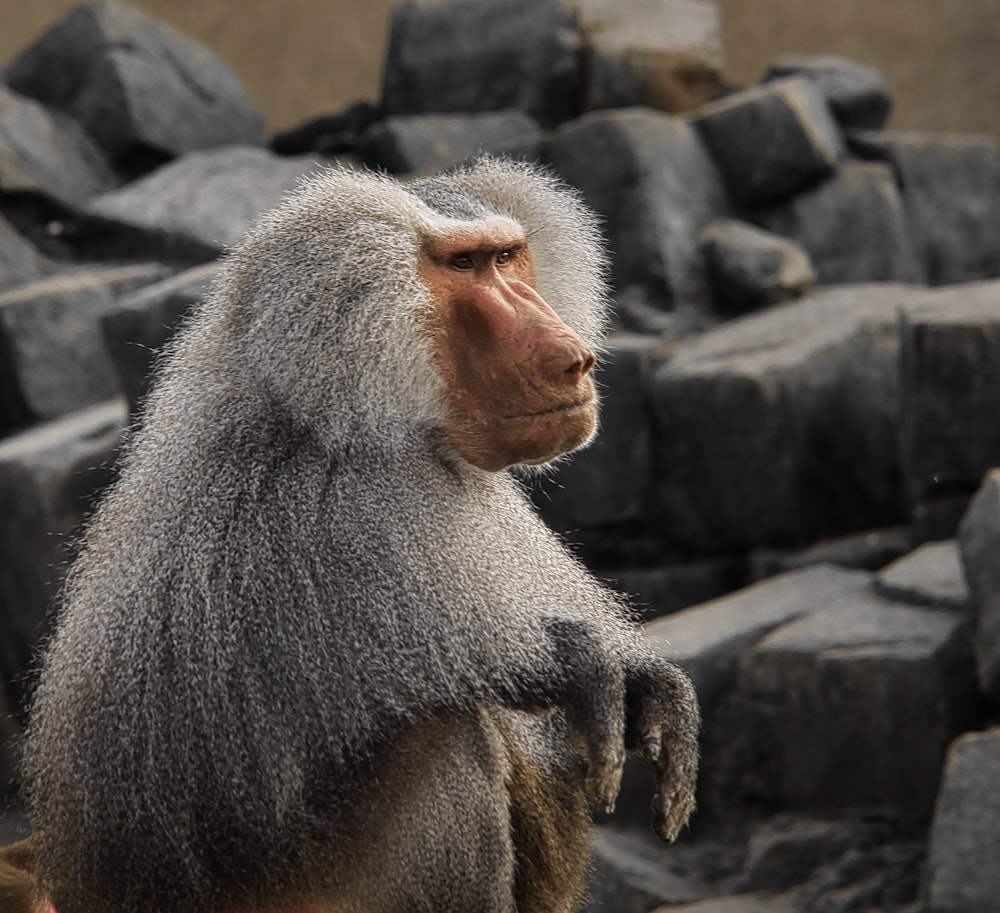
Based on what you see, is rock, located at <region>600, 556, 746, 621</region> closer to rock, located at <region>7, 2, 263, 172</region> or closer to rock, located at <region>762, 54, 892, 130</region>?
rock, located at <region>762, 54, 892, 130</region>

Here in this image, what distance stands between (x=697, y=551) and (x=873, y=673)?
189 centimetres

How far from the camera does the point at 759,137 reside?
265 inches

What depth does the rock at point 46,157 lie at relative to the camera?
7.79 m

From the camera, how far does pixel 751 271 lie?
6199 millimetres

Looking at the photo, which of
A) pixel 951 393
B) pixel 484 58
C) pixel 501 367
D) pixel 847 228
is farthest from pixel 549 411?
pixel 484 58

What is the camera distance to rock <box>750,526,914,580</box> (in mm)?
5184

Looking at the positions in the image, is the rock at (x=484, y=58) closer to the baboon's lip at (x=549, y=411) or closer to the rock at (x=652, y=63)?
the rock at (x=652, y=63)

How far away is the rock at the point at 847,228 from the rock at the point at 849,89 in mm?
876

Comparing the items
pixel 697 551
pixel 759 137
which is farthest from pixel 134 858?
pixel 759 137

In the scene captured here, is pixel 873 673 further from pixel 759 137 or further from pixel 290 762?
pixel 759 137

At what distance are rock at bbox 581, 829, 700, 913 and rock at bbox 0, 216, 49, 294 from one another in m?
4.74

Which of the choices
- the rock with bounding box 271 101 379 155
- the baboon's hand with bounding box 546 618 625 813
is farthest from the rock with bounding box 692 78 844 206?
the baboon's hand with bounding box 546 618 625 813

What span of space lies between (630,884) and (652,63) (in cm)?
503

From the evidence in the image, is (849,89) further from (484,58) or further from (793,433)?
(793,433)
